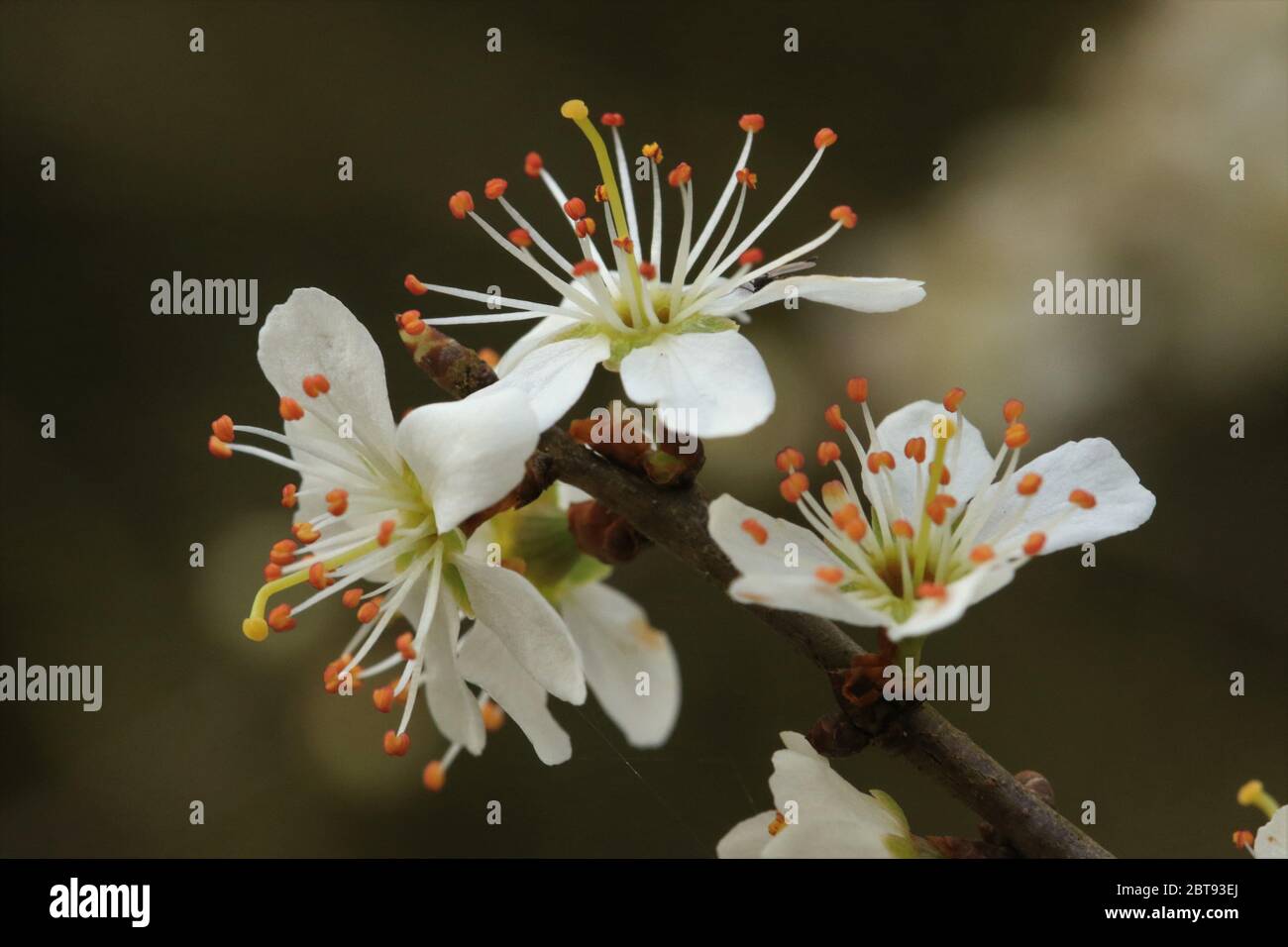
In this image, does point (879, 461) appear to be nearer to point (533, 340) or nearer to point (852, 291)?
point (852, 291)

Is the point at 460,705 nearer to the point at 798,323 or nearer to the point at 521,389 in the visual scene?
the point at 521,389

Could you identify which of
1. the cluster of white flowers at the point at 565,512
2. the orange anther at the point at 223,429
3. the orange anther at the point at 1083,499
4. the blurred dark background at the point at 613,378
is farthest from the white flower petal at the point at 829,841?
the blurred dark background at the point at 613,378

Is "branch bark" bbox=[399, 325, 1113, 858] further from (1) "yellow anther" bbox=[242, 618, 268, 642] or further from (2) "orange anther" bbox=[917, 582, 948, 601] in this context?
(1) "yellow anther" bbox=[242, 618, 268, 642]

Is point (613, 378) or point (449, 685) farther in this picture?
point (613, 378)

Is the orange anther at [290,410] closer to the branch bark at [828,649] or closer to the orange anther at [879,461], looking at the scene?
the branch bark at [828,649]

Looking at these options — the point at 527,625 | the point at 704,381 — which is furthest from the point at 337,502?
the point at 704,381

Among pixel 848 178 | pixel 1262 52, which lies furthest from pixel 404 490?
pixel 1262 52
